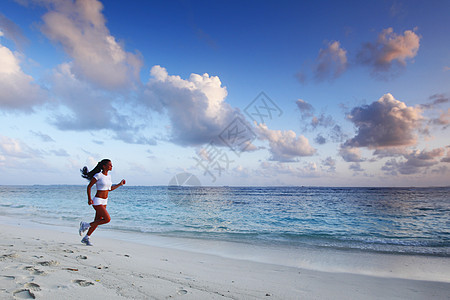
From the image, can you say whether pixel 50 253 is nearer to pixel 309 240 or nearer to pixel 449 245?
pixel 309 240

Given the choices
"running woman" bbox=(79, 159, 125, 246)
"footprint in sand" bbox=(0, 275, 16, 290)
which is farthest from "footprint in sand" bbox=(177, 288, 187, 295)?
"running woman" bbox=(79, 159, 125, 246)

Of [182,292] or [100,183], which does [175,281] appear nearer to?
[182,292]

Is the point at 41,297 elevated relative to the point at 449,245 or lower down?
elevated

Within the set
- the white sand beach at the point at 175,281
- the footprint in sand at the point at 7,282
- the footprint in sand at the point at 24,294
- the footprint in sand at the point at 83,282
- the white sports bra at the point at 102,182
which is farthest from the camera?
the white sports bra at the point at 102,182

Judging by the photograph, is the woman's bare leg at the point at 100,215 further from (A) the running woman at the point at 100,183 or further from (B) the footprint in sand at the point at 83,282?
(B) the footprint in sand at the point at 83,282

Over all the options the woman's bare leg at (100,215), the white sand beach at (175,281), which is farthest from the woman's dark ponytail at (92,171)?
the white sand beach at (175,281)

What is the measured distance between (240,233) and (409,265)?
21.3 feet

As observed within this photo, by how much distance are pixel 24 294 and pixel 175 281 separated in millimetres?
2054

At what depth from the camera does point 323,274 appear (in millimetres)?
5664

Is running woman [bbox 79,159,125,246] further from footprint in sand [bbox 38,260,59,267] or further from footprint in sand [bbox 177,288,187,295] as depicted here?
footprint in sand [bbox 177,288,187,295]

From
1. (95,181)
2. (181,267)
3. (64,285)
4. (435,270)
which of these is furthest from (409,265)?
(95,181)

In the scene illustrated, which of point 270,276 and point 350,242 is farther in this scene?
point 350,242

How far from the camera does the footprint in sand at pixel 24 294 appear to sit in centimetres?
294

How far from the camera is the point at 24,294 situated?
3.01 m
